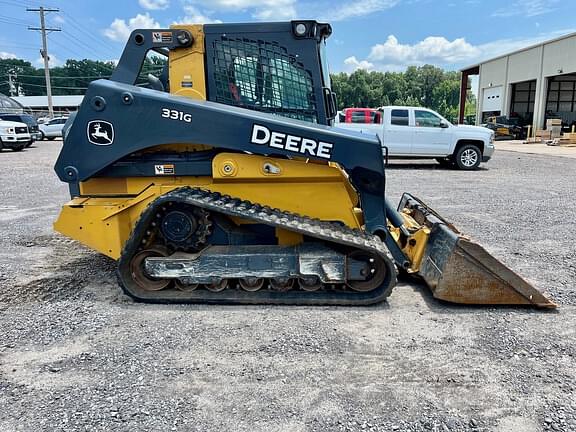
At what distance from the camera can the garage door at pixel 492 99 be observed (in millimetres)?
43562

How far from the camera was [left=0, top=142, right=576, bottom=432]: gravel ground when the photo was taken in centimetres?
261

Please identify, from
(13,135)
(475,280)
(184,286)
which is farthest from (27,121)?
(475,280)

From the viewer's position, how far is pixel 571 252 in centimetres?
577

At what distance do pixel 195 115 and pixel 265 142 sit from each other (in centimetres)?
63

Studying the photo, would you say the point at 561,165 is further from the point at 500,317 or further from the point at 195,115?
the point at 195,115

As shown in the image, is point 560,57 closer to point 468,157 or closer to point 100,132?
point 468,157

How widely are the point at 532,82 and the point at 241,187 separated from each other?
157 feet

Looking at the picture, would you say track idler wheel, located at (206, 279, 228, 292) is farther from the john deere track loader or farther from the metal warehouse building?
the metal warehouse building

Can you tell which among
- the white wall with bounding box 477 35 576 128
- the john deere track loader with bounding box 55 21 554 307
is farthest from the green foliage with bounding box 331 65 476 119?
the john deere track loader with bounding box 55 21 554 307

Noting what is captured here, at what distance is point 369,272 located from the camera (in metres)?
4.05

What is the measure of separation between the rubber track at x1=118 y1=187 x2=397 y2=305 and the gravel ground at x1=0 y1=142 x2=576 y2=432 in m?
0.10

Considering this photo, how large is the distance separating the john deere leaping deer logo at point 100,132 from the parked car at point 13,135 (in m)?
20.1

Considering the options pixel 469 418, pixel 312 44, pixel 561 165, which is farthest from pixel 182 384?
pixel 561 165

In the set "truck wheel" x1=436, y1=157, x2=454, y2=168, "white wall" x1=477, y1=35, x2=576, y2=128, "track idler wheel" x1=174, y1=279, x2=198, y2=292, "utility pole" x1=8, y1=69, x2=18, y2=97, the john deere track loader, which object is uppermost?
"utility pole" x1=8, y1=69, x2=18, y2=97
